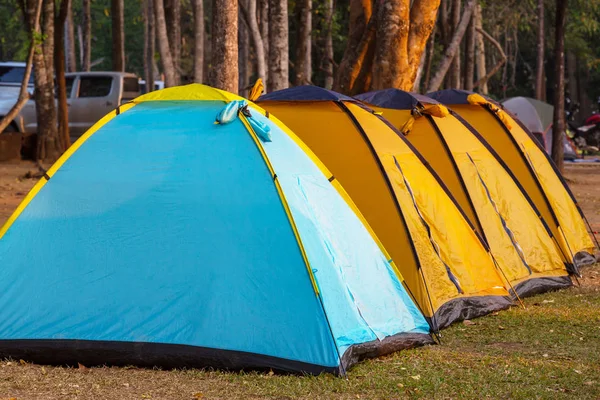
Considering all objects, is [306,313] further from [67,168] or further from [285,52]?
[285,52]

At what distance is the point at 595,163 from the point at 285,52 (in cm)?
1502

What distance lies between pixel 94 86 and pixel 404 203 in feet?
55.5

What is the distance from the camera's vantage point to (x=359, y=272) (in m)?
6.67

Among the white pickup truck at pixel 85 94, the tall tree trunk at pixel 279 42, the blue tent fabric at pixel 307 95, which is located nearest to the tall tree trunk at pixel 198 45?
the white pickup truck at pixel 85 94

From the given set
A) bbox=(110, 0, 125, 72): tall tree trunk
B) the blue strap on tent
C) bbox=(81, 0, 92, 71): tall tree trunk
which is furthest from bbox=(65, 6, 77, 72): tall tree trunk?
the blue strap on tent

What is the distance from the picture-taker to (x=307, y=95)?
823 centimetres

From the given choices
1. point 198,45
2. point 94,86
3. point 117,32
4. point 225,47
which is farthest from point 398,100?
point 117,32

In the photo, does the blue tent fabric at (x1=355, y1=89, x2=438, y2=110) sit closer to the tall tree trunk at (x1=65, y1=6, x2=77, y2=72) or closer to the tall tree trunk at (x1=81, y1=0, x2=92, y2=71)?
the tall tree trunk at (x1=81, y1=0, x2=92, y2=71)

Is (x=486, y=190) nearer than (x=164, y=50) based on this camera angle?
Yes

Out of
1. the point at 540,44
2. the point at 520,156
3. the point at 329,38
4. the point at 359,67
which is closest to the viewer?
the point at 520,156

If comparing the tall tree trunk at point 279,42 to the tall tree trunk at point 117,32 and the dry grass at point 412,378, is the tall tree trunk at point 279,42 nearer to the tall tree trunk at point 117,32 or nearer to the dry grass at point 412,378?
the dry grass at point 412,378

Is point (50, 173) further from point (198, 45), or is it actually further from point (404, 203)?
point (198, 45)

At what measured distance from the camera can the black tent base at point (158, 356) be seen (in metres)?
6.02

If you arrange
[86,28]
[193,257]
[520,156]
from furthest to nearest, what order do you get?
[86,28] → [520,156] → [193,257]
